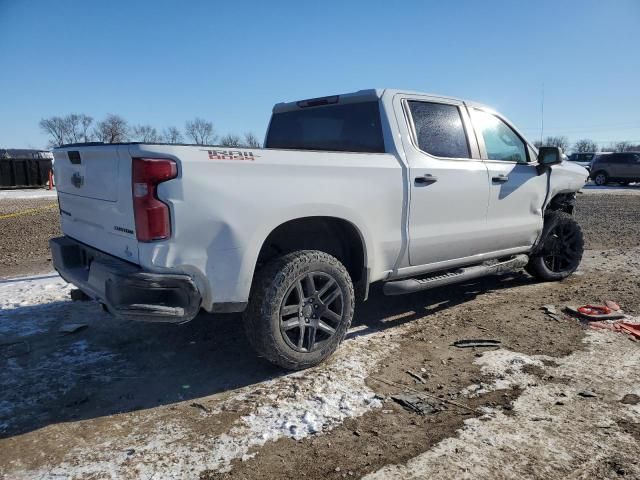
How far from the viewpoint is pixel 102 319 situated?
15.1 feet

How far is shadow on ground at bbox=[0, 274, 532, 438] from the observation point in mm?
3051

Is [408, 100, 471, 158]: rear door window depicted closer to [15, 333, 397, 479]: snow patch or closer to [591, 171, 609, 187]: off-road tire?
[15, 333, 397, 479]: snow patch

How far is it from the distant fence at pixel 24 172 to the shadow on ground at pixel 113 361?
2174 cm

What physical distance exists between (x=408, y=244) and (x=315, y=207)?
40.9 inches

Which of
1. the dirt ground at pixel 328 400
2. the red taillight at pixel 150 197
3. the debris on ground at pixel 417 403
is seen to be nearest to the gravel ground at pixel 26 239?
the dirt ground at pixel 328 400

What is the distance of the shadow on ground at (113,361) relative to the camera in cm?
305

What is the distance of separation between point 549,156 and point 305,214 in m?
3.34

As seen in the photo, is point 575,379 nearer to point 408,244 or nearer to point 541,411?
point 541,411

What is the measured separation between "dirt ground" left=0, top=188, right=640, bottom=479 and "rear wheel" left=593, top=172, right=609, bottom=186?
25.1 metres

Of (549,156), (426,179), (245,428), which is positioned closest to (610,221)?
(549,156)

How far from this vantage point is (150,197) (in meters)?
2.73

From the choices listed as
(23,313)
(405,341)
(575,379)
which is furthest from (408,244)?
(23,313)

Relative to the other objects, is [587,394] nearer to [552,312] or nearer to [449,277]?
[449,277]

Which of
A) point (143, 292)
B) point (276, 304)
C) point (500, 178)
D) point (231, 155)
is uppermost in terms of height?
point (231, 155)
